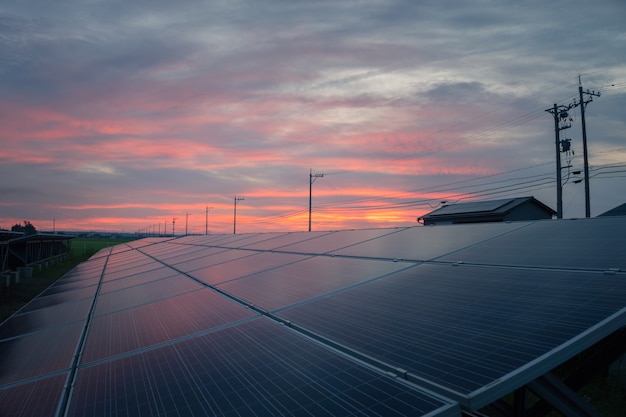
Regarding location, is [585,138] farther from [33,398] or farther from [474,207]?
[33,398]

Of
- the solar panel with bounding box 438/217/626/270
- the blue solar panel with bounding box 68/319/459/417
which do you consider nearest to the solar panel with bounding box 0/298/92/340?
the blue solar panel with bounding box 68/319/459/417

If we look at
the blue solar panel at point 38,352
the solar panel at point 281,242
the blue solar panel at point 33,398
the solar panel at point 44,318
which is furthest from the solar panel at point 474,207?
the blue solar panel at point 33,398

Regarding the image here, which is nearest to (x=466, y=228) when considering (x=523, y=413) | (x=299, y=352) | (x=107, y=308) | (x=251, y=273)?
(x=251, y=273)

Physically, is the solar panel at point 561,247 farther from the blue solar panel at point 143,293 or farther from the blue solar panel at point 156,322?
the blue solar panel at point 143,293

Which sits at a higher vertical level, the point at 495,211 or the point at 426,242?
the point at 495,211

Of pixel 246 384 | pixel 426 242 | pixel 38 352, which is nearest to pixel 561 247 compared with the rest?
pixel 426 242

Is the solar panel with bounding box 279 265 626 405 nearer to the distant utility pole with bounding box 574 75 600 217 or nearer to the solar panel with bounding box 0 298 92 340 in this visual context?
the solar panel with bounding box 0 298 92 340
